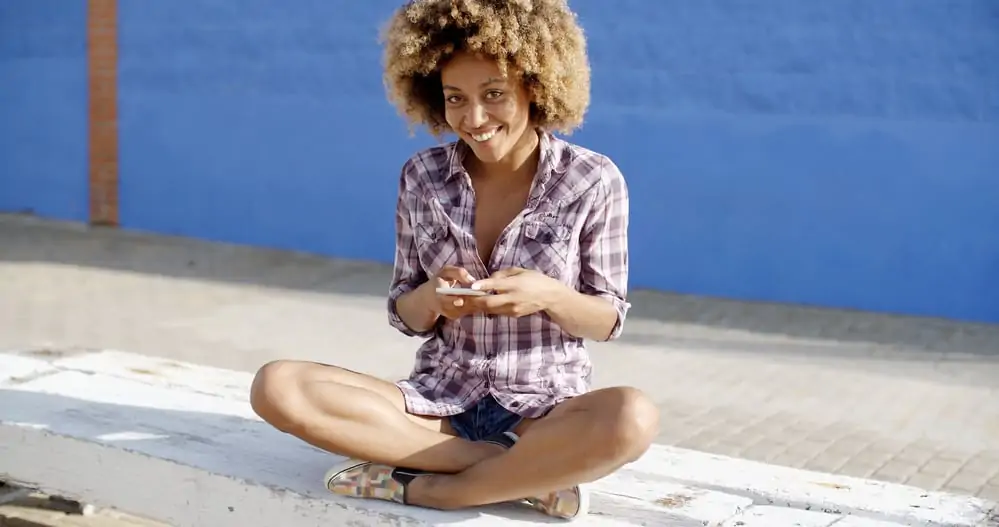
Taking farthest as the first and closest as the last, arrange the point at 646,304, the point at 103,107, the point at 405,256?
the point at 103,107 → the point at 646,304 → the point at 405,256

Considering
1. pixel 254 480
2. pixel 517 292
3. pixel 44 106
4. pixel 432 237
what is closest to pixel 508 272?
pixel 517 292

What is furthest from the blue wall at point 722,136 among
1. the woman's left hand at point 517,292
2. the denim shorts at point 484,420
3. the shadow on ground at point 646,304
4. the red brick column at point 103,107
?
the woman's left hand at point 517,292

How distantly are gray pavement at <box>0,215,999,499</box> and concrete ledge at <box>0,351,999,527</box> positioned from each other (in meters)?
0.95

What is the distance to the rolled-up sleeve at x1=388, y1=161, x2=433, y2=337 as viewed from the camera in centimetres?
297

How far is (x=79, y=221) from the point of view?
10.6 m

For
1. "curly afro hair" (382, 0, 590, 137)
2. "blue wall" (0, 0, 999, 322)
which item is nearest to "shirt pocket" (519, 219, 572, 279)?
"curly afro hair" (382, 0, 590, 137)

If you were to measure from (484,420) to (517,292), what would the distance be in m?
0.43

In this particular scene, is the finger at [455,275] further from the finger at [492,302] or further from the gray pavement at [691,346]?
the gray pavement at [691,346]

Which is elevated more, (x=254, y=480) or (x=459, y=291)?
(x=459, y=291)

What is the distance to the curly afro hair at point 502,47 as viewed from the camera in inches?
108

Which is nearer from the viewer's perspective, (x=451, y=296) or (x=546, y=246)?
(x=451, y=296)

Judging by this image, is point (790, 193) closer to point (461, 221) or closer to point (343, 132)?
point (343, 132)

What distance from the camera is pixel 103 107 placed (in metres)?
10.3

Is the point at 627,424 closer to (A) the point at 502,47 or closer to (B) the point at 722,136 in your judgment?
(A) the point at 502,47
